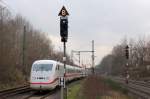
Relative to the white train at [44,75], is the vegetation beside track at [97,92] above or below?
below

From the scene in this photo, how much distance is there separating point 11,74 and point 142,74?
5802 cm

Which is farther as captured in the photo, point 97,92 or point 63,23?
point 97,92

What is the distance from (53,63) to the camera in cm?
3728

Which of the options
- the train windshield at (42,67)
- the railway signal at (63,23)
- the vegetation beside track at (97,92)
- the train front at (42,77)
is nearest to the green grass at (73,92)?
the vegetation beside track at (97,92)

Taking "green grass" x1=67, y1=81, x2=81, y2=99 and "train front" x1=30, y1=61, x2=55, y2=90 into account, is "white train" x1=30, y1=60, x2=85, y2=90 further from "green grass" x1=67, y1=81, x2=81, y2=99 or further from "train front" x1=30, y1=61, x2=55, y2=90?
"green grass" x1=67, y1=81, x2=81, y2=99

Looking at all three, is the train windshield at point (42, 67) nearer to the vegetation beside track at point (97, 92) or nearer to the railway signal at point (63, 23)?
the vegetation beside track at point (97, 92)

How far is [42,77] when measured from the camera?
35.2 metres

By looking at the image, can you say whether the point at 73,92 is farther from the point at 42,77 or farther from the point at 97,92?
the point at 97,92

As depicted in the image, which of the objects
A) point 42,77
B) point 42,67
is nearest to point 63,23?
point 42,77

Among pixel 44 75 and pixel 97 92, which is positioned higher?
pixel 44 75

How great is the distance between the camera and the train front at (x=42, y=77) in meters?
34.6

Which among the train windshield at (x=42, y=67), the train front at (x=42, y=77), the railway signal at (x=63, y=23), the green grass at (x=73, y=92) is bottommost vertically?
the green grass at (x=73, y=92)

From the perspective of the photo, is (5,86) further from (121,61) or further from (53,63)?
(121,61)

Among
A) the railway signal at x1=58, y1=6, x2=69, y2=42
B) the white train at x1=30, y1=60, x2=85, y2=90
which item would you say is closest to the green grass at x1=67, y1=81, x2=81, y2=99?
the white train at x1=30, y1=60, x2=85, y2=90
